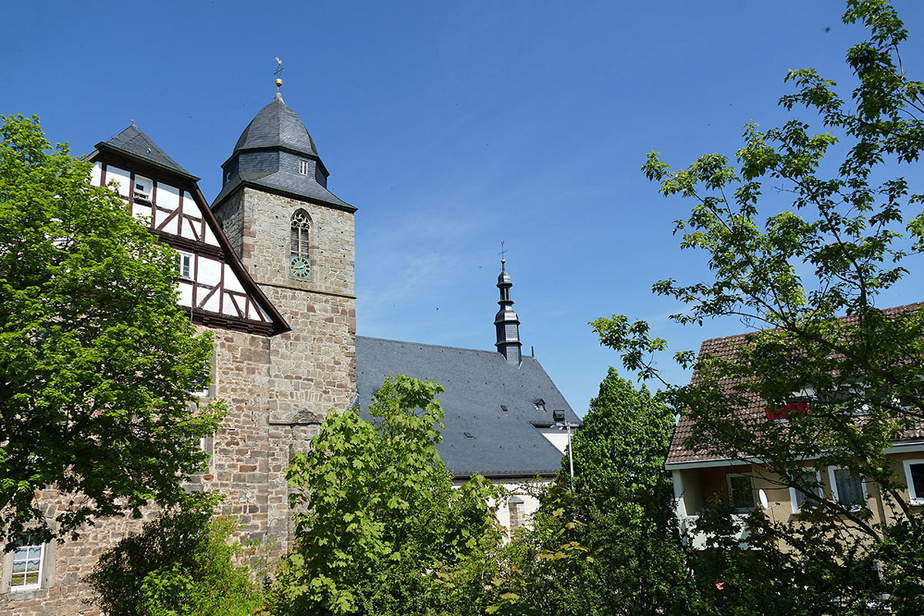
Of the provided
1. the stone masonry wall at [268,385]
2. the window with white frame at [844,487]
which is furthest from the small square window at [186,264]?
the window with white frame at [844,487]

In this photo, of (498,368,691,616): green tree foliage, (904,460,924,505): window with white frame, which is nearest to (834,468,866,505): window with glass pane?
(904,460,924,505): window with white frame

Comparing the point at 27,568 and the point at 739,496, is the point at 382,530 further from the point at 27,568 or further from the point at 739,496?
the point at 739,496

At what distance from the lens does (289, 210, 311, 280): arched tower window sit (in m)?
21.1

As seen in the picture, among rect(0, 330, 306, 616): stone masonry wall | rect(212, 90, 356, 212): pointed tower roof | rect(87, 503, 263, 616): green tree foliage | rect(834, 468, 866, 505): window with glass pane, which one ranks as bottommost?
rect(87, 503, 263, 616): green tree foliage

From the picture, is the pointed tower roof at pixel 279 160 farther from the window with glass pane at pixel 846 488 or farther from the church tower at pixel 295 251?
the window with glass pane at pixel 846 488

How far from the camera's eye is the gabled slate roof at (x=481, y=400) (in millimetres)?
26484

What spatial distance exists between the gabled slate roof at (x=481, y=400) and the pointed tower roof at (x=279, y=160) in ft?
26.8

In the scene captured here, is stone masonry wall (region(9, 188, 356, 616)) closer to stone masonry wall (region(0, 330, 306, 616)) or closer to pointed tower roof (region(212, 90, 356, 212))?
stone masonry wall (region(0, 330, 306, 616))

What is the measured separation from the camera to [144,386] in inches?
404

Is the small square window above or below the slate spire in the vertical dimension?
below

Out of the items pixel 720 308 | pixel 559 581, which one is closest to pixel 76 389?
pixel 559 581

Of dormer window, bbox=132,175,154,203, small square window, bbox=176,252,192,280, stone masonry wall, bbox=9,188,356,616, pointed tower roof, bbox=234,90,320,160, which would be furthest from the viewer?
pointed tower roof, bbox=234,90,320,160

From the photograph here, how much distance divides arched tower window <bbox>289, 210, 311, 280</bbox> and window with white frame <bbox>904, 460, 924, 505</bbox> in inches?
655

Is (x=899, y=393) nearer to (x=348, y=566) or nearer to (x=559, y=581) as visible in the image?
(x=559, y=581)
